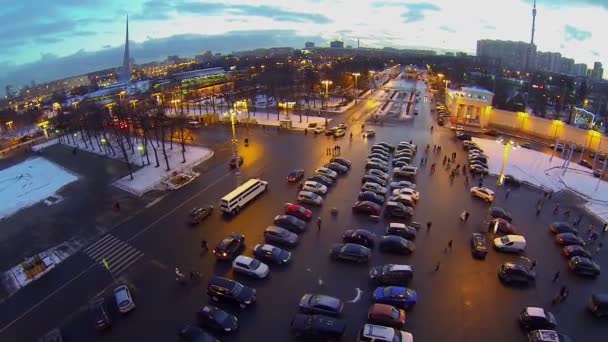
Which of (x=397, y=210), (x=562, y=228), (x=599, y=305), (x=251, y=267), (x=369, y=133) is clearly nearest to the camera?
(x=599, y=305)

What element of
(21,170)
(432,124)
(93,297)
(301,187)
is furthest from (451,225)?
(21,170)

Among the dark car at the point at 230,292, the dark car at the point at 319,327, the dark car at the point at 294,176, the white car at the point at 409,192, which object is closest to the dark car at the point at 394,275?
the dark car at the point at 319,327

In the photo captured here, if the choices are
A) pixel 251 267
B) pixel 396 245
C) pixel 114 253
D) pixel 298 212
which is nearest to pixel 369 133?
pixel 298 212

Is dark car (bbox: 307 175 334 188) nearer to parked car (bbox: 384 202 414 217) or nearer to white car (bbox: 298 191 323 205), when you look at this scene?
white car (bbox: 298 191 323 205)

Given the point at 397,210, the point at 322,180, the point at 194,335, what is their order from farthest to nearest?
the point at 322,180, the point at 397,210, the point at 194,335

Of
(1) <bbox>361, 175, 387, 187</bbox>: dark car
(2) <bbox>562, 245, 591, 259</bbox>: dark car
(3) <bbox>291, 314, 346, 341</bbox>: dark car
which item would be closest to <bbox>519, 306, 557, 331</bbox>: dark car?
(2) <bbox>562, 245, 591, 259</bbox>: dark car

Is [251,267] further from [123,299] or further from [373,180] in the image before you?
[373,180]

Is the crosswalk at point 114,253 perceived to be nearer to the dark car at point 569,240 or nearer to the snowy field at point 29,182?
the snowy field at point 29,182
